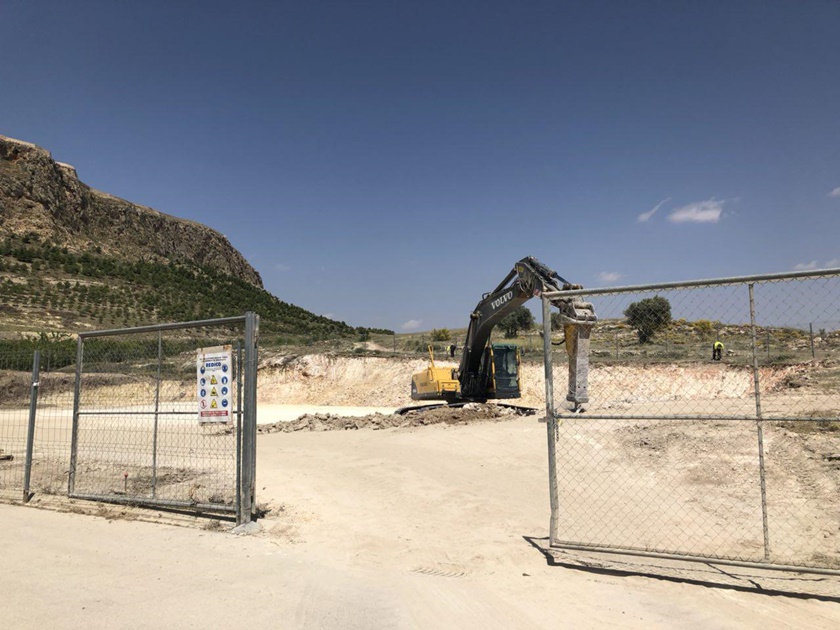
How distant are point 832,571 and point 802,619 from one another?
0.93m

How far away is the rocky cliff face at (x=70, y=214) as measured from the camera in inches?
2532

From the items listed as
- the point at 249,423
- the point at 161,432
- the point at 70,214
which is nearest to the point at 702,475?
the point at 249,423

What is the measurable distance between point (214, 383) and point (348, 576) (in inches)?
128

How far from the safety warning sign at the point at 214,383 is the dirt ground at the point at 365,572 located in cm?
141

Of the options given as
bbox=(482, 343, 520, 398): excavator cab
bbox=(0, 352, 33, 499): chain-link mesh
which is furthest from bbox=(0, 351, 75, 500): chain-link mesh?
bbox=(482, 343, 520, 398): excavator cab

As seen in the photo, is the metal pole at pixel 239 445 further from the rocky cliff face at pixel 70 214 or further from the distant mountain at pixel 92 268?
the rocky cliff face at pixel 70 214

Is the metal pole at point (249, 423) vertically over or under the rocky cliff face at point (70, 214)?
under

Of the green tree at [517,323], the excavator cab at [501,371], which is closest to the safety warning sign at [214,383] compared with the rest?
the excavator cab at [501,371]

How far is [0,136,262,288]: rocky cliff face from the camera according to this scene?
2532 inches

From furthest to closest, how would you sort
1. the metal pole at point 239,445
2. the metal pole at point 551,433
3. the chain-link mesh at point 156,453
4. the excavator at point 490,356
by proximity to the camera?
the excavator at point 490,356 → the chain-link mesh at point 156,453 → the metal pole at point 239,445 → the metal pole at point 551,433

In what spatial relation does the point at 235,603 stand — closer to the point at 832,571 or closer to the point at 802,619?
the point at 802,619

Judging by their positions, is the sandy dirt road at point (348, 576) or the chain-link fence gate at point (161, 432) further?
the chain-link fence gate at point (161, 432)

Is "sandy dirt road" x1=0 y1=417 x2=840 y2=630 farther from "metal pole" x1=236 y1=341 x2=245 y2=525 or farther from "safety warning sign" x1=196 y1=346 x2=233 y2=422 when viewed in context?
"safety warning sign" x1=196 y1=346 x2=233 y2=422

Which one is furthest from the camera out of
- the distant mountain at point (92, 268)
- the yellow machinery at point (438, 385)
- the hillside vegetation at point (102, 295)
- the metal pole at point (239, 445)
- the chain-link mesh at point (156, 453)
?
the distant mountain at point (92, 268)
